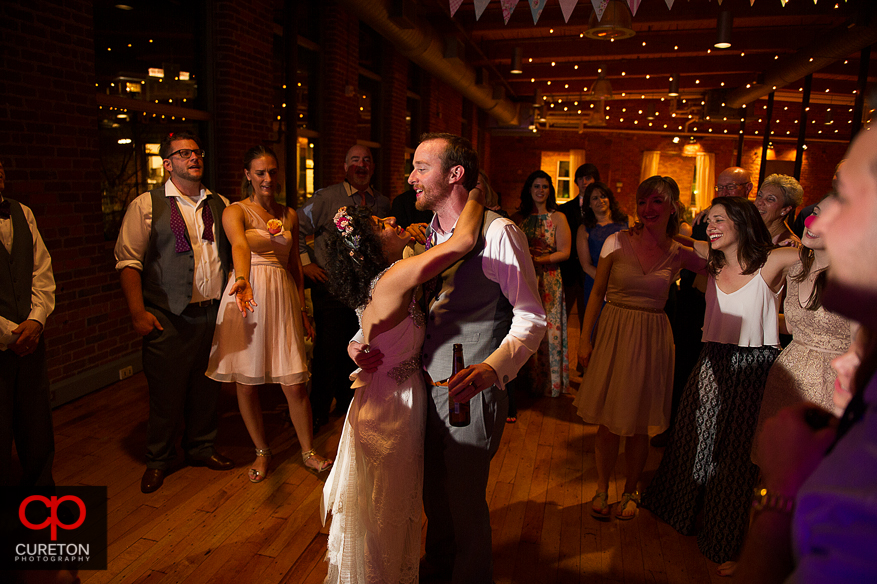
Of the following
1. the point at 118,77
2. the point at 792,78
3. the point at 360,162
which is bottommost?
the point at 360,162

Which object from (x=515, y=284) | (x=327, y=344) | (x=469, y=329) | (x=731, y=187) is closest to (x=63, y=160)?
(x=327, y=344)

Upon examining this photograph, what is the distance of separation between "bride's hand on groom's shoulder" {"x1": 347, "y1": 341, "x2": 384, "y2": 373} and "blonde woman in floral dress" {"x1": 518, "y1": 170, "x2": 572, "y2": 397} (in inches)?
97.7

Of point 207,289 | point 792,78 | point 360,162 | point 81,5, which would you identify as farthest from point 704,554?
point 792,78

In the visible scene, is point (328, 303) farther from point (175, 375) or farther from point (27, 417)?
point (27, 417)

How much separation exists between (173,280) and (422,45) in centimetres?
493

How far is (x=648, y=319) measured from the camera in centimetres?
248

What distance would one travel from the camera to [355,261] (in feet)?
5.93

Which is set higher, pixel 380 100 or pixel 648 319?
pixel 380 100

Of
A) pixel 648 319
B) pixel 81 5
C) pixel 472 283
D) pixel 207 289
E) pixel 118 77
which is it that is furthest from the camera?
pixel 118 77

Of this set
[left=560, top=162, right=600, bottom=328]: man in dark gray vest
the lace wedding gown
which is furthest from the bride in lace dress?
[left=560, top=162, right=600, bottom=328]: man in dark gray vest

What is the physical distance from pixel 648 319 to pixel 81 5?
3.90 meters

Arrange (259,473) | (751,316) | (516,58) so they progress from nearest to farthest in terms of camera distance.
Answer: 1. (751,316)
2. (259,473)
3. (516,58)

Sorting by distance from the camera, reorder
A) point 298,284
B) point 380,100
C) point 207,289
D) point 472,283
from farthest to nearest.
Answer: point 380,100
point 298,284
point 207,289
point 472,283

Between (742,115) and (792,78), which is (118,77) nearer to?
(792,78)
